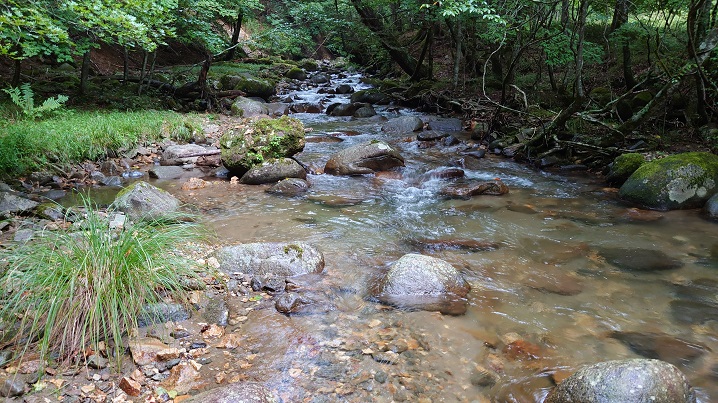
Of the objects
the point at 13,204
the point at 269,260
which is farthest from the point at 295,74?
the point at 269,260

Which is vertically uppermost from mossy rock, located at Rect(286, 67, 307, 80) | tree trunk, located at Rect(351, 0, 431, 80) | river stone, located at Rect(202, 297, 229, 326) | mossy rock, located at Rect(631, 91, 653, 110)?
tree trunk, located at Rect(351, 0, 431, 80)

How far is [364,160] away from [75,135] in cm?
561

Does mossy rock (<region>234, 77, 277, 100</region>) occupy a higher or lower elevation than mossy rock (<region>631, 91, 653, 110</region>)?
lower

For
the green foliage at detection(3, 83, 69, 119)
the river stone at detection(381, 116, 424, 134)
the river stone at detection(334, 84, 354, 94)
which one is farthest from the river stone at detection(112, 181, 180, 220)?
the river stone at detection(334, 84, 354, 94)

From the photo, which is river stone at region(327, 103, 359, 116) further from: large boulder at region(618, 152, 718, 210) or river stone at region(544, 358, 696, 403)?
river stone at region(544, 358, 696, 403)

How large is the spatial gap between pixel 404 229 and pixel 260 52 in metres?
28.1

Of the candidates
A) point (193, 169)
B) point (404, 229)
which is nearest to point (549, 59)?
point (404, 229)

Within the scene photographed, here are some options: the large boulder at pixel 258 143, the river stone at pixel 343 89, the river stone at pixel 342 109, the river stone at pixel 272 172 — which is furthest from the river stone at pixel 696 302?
the river stone at pixel 343 89

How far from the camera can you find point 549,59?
11773 millimetres

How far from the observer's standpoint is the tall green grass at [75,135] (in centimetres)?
739

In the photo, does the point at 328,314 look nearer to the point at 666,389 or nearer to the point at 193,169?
the point at 666,389

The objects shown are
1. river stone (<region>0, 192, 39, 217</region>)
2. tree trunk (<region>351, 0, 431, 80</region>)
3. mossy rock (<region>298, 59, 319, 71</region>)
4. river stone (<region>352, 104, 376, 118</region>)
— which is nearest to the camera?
river stone (<region>0, 192, 39, 217</region>)

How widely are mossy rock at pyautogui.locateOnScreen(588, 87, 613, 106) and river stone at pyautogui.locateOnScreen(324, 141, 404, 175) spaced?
18.5 feet

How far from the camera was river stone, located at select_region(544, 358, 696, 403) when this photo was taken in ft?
8.83
